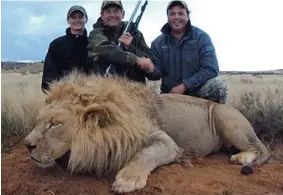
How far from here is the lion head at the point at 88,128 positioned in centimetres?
368

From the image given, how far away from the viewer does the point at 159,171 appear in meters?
3.94

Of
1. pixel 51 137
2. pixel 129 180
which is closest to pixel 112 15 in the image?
pixel 51 137

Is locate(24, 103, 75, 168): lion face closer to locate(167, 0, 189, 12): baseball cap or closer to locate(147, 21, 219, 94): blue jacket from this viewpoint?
locate(147, 21, 219, 94): blue jacket

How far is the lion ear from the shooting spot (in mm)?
3822

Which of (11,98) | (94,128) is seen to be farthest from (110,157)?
(11,98)

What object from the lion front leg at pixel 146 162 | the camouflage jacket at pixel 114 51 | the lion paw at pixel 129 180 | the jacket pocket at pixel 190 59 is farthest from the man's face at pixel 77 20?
the lion paw at pixel 129 180

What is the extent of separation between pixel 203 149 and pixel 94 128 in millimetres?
1551

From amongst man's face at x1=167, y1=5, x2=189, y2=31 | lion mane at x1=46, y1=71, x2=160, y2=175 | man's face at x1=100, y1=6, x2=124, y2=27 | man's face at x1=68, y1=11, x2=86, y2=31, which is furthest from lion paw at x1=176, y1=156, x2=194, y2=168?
man's face at x1=68, y1=11, x2=86, y2=31

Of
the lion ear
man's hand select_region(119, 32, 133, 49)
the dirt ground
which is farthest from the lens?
man's hand select_region(119, 32, 133, 49)

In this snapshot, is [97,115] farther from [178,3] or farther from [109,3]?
[178,3]

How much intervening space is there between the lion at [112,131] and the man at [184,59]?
1.08m

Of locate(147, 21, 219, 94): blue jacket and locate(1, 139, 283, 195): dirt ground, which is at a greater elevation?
locate(147, 21, 219, 94): blue jacket

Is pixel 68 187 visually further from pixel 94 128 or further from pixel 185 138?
pixel 185 138

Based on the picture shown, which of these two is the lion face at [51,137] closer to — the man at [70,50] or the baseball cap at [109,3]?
the baseball cap at [109,3]
